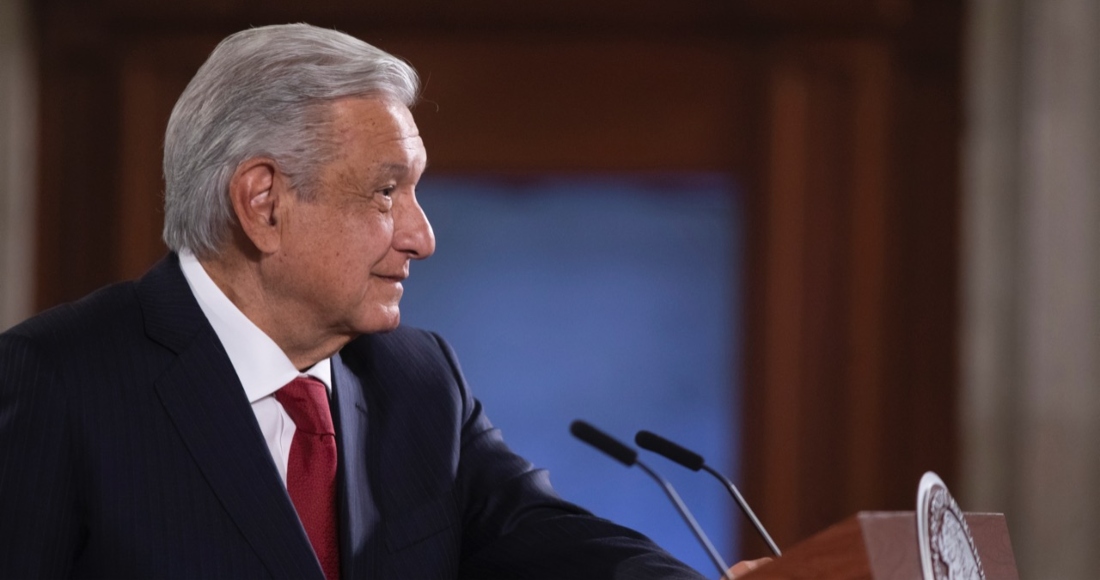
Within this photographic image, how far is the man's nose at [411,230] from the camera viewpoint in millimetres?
1723

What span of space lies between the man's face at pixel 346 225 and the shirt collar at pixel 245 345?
0.18ft

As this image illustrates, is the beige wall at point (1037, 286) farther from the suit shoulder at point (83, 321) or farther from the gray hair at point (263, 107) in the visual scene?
the suit shoulder at point (83, 321)

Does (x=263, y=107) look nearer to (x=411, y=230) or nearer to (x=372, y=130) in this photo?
(x=372, y=130)

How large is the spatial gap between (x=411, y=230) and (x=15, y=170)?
2.60m

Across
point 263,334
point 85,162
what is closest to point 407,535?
point 263,334

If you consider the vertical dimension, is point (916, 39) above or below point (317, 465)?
above

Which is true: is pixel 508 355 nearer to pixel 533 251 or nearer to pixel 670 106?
pixel 533 251

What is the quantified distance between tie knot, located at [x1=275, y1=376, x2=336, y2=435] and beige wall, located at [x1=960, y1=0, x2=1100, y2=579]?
2652 mm

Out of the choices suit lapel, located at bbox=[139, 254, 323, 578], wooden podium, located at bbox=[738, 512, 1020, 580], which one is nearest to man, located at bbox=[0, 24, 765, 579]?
suit lapel, located at bbox=[139, 254, 323, 578]

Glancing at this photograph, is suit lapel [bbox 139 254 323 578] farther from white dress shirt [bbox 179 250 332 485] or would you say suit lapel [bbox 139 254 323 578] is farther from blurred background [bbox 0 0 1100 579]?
blurred background [bbox 0 0 1100 579]

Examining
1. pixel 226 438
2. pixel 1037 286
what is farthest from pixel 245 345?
pixel 1037 286

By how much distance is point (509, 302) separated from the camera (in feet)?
13.7

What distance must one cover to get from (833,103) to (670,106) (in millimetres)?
514

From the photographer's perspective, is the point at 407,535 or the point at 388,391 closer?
the point at 407,535
